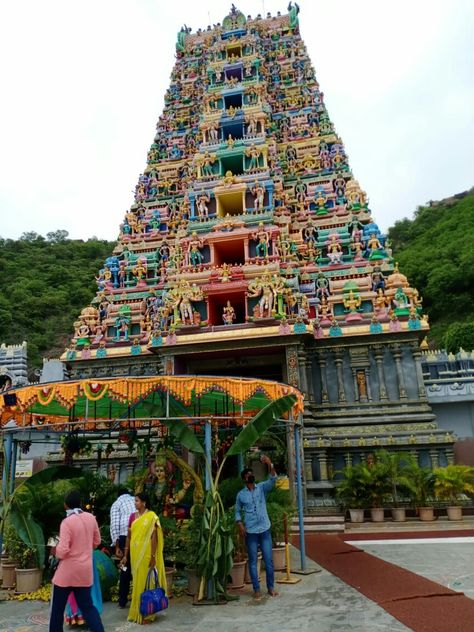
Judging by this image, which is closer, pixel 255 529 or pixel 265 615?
pixel 265 615

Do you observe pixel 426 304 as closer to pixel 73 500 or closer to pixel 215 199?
pixel 215 199

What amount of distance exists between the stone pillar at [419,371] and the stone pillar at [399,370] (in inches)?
18.8

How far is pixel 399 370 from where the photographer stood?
57.0ft

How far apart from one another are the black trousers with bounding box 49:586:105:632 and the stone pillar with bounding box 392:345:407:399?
14018mm

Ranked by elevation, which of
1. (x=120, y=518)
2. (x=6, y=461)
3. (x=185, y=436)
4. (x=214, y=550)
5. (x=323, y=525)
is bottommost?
(x=323, y=525)

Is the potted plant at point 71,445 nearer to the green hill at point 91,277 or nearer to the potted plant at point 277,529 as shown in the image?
the potted plant at point 277,529

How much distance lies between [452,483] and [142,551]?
1050 centimetres

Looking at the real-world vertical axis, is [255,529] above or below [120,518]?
below

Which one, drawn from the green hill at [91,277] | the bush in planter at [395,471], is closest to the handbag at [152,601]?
the bush in planter at [395,471]

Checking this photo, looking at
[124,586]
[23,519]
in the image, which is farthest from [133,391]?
[124,586]

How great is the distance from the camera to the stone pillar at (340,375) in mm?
17605

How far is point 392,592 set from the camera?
6852 millimetres

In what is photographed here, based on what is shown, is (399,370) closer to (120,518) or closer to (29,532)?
(120,518)

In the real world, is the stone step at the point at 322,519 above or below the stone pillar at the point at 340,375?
below
